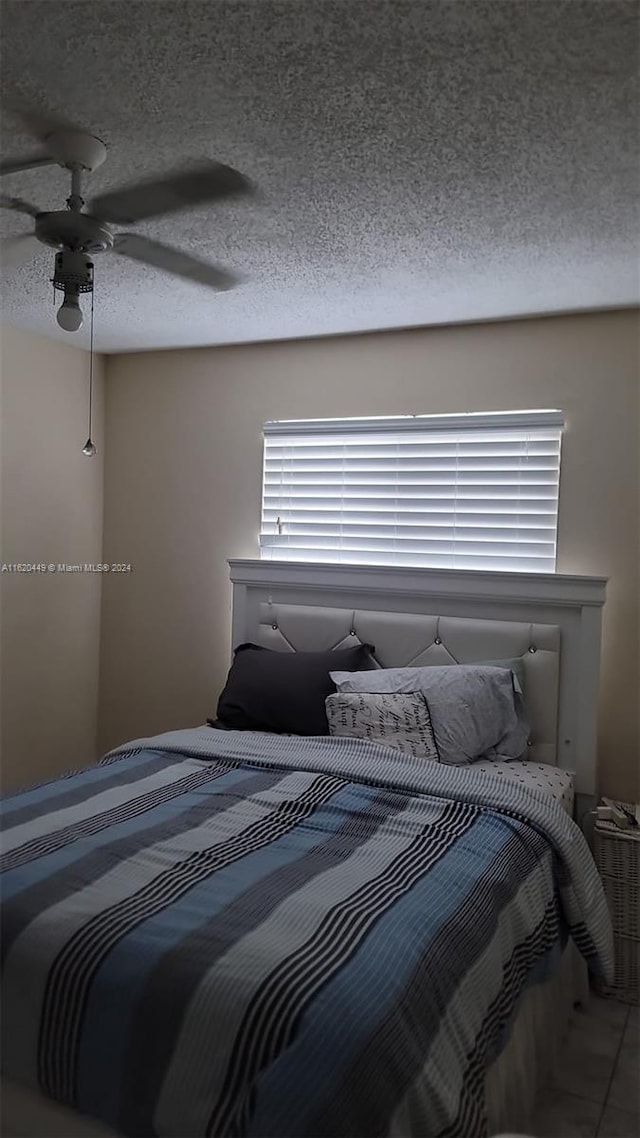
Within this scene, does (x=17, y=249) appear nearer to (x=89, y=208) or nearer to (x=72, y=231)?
(x=89, y=208)

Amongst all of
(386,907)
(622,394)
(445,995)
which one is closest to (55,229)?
(386,907)

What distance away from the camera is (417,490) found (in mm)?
3658

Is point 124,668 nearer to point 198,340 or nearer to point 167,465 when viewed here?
point 167,465

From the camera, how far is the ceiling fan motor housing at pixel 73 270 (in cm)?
207

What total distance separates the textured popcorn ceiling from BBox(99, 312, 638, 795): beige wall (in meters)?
0.37

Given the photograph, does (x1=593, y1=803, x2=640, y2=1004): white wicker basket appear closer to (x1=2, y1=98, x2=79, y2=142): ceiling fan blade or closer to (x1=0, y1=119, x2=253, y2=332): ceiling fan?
(x1=0, y1=119, x2=253, y2=332): ceiling fan

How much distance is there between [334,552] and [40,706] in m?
1.65

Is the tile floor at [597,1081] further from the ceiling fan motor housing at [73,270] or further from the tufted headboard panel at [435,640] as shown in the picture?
the ceiling fan motor housing at [73,270]

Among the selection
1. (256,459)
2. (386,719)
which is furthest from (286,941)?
(256,459)

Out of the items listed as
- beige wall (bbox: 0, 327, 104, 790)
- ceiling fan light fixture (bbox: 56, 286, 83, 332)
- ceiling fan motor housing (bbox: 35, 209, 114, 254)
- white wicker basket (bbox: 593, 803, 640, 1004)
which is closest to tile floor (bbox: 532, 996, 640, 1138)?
white wicker basket (bbox: 593, 803, 640, 1004)

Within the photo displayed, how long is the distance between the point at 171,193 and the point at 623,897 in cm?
267

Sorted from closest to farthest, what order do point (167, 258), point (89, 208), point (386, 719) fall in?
1. point (89, 208)
2. point (167, 258)
3. point (386, 719)

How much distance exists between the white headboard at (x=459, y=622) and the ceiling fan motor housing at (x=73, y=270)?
1838 millimetres

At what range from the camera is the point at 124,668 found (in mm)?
4367
